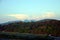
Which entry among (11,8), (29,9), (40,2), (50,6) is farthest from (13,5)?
(50,6)

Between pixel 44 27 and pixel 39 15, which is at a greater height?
pixel 39 15

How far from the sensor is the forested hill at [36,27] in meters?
3.11

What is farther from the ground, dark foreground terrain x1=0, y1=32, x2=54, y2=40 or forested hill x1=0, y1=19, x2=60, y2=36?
forested hill x1=0, y1=19, x2=60, y2=36

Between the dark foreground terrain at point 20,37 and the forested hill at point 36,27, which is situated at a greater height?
the forested hill at point 36,27

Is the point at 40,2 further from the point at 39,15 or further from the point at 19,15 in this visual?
the point at 19,15

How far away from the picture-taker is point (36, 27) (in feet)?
10.3

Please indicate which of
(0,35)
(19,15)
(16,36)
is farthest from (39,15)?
(0,35)

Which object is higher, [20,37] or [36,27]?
[36,27]

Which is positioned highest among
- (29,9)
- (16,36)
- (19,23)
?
(29,9)

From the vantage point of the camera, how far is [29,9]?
3.20m

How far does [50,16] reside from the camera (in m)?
3.25

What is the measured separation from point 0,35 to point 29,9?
770 millimetres

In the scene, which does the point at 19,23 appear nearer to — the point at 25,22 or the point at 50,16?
the point at 25,22

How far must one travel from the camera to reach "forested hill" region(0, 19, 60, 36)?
10.2 ft
